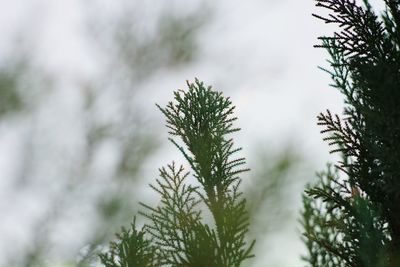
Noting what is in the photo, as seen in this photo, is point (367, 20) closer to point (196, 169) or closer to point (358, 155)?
point (358, 155)

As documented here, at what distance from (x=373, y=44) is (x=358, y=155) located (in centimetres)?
60

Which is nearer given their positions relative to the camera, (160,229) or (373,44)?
(160,229)

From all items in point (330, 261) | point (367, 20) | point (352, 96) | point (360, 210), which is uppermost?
point (367, 20)

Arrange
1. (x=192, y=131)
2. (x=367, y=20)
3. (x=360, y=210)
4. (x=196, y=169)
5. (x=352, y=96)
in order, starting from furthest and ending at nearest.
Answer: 1. (x=352, y=96)
2. (x=367, y=20)
3. (x=192, y=131)
4. (x=196, y=169)
5. (x=360, y=210)

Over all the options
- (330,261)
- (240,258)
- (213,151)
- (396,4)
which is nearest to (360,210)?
(240,258)

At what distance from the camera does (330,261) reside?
12.1 feet

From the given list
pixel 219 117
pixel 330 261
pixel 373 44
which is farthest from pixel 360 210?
pixel 330 261

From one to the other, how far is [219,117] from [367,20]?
0.95 m

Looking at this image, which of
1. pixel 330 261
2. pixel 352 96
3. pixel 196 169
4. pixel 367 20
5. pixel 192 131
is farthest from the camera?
pixel 330 261

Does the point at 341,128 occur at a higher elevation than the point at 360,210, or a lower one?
higher

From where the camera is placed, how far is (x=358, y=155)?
2395 millimetres

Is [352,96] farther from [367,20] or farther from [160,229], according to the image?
[160,229]

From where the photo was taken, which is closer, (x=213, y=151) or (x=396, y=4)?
(x=213, y=151)

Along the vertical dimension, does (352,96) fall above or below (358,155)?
above
